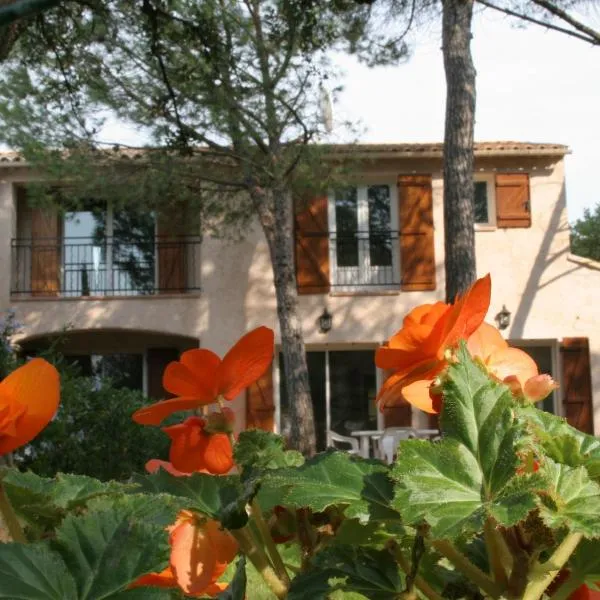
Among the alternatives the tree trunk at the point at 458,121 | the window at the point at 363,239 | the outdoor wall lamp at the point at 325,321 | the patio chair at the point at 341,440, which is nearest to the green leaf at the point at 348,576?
the tree trunk at the point at 458,121

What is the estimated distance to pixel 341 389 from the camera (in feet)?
48.1

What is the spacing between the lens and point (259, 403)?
13.5 metres

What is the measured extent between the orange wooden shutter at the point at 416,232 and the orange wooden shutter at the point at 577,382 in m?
2.49

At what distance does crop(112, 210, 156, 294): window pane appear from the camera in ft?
49.5

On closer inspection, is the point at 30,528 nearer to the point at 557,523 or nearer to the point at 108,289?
the point at 557,523

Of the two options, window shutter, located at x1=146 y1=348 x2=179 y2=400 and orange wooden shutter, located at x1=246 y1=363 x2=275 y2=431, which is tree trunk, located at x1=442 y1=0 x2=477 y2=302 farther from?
window shutter, located at x1=146 y1=348 x2=179 y2=400

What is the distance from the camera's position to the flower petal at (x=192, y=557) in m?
0.59

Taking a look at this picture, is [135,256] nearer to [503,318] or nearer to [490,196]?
[490,196]

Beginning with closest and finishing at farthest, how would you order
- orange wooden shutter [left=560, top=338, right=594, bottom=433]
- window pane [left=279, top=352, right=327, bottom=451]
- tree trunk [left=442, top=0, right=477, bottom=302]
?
tree trunk [left=442, top=0, right=477, bottom=302], orange wooden shutter [left=560, top=338, right=594, bottom=433], window pane [left=279, top=352, right=327, bottom=451]

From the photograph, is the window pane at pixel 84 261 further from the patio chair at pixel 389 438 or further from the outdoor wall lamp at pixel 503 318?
the outdoor wall lamp at pixel 503 318

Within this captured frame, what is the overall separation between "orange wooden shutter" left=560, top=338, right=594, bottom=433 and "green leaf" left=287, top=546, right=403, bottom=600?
548 inches

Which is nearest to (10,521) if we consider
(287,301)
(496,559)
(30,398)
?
(30,398)

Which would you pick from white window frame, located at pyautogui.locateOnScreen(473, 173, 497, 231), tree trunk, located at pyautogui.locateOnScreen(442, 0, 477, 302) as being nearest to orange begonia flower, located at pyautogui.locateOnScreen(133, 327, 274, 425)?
tree trunk, located at pyautogui.locateOnScreen(442, 0, 477, 302)

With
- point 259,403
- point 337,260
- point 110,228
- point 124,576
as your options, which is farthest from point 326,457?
point 110,228
